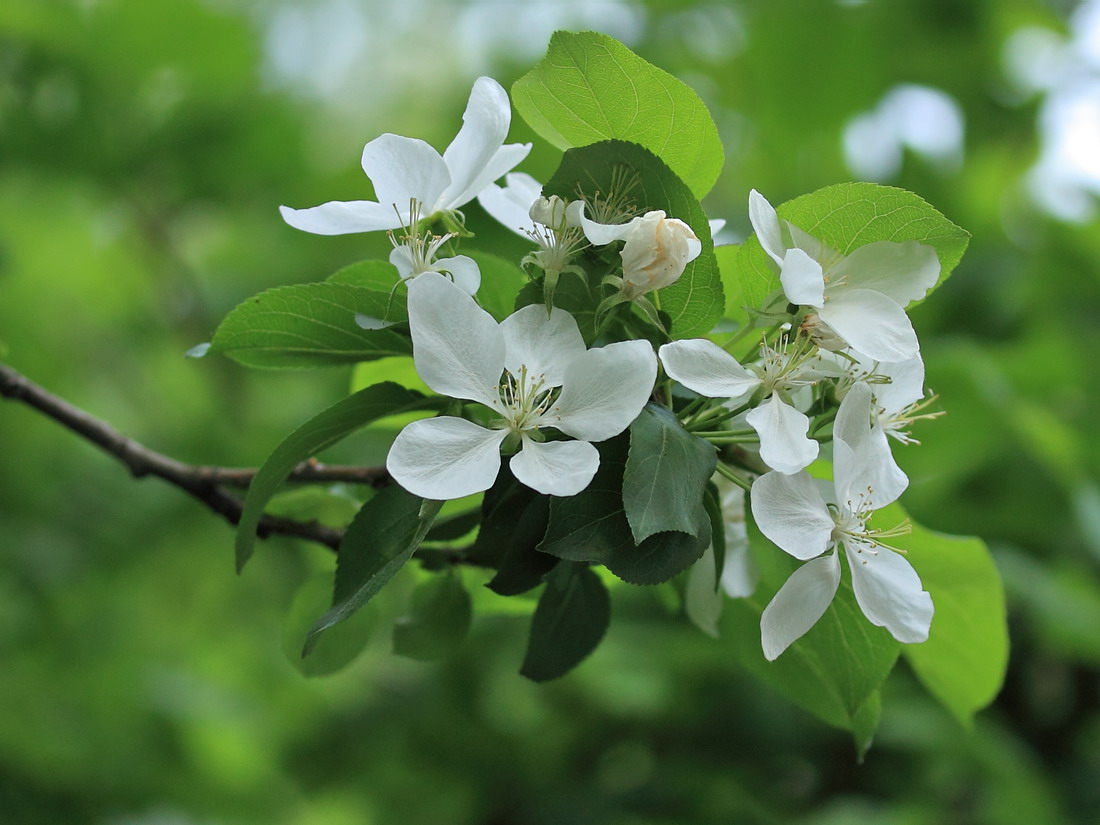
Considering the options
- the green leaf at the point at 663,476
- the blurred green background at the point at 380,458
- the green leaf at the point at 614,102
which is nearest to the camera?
the green leaf at the point at 663,476

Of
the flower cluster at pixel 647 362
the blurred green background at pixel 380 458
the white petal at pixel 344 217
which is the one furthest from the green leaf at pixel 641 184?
the blurred green background at pixel 380 458

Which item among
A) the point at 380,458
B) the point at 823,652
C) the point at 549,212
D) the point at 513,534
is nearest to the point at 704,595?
the point at 823,652

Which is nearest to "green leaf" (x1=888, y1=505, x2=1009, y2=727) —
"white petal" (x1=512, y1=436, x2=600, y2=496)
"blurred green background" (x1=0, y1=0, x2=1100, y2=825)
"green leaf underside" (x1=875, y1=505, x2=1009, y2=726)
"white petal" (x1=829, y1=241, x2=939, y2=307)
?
"green leaf underside" (x1=875, y1=505, x2=1009, y2=726)

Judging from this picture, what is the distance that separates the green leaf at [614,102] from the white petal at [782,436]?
6.4 inches

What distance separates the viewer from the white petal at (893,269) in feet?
1.90

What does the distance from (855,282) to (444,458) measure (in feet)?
0.85

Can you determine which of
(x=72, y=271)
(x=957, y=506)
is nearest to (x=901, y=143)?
(x=957, y=506)

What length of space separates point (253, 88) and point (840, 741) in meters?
1.65

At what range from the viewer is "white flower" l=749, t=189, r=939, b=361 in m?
0.54

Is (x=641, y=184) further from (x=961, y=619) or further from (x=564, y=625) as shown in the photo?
(x=961, y=619)

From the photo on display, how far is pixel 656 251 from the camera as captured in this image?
0.55 meters

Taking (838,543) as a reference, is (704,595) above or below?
below

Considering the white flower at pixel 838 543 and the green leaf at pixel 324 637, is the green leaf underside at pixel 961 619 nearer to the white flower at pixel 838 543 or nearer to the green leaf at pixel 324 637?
the white flower at pixel 838 543

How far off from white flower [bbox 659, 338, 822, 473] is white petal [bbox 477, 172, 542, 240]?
7.1 inches
